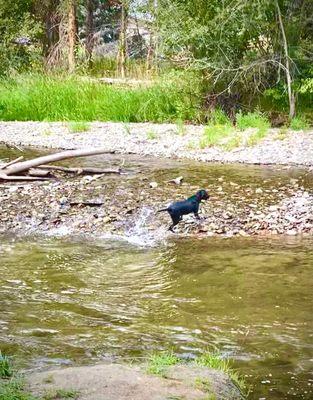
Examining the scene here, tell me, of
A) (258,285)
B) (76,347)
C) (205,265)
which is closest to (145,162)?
(205,265)

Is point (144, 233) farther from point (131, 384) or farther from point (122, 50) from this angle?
point (122, 50)

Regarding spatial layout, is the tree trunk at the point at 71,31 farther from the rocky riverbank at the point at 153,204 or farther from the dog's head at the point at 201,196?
the dog's head at the point at 201,196

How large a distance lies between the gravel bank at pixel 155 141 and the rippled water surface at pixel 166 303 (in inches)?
207

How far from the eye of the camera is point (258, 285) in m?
6.15

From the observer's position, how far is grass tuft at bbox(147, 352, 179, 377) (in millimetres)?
3784

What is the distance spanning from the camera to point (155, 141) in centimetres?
1459

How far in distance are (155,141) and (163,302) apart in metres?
9.12

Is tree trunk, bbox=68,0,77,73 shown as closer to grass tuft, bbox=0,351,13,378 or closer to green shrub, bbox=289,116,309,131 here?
green shrub, bbox=289,116,309,131

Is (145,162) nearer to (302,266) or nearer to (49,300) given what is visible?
(302,266)

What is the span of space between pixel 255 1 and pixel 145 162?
490 centimetres

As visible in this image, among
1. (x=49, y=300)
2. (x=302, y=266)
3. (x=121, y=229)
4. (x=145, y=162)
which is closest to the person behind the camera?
(x=49, y=300)

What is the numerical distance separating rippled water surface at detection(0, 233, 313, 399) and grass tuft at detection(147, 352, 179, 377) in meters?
0.25

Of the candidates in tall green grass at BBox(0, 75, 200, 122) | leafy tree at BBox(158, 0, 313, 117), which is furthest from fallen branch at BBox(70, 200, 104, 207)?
tall green grass at BBox(0, 75, 200, 122)

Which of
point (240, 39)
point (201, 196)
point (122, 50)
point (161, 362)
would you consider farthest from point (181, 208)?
point (122, 50)
